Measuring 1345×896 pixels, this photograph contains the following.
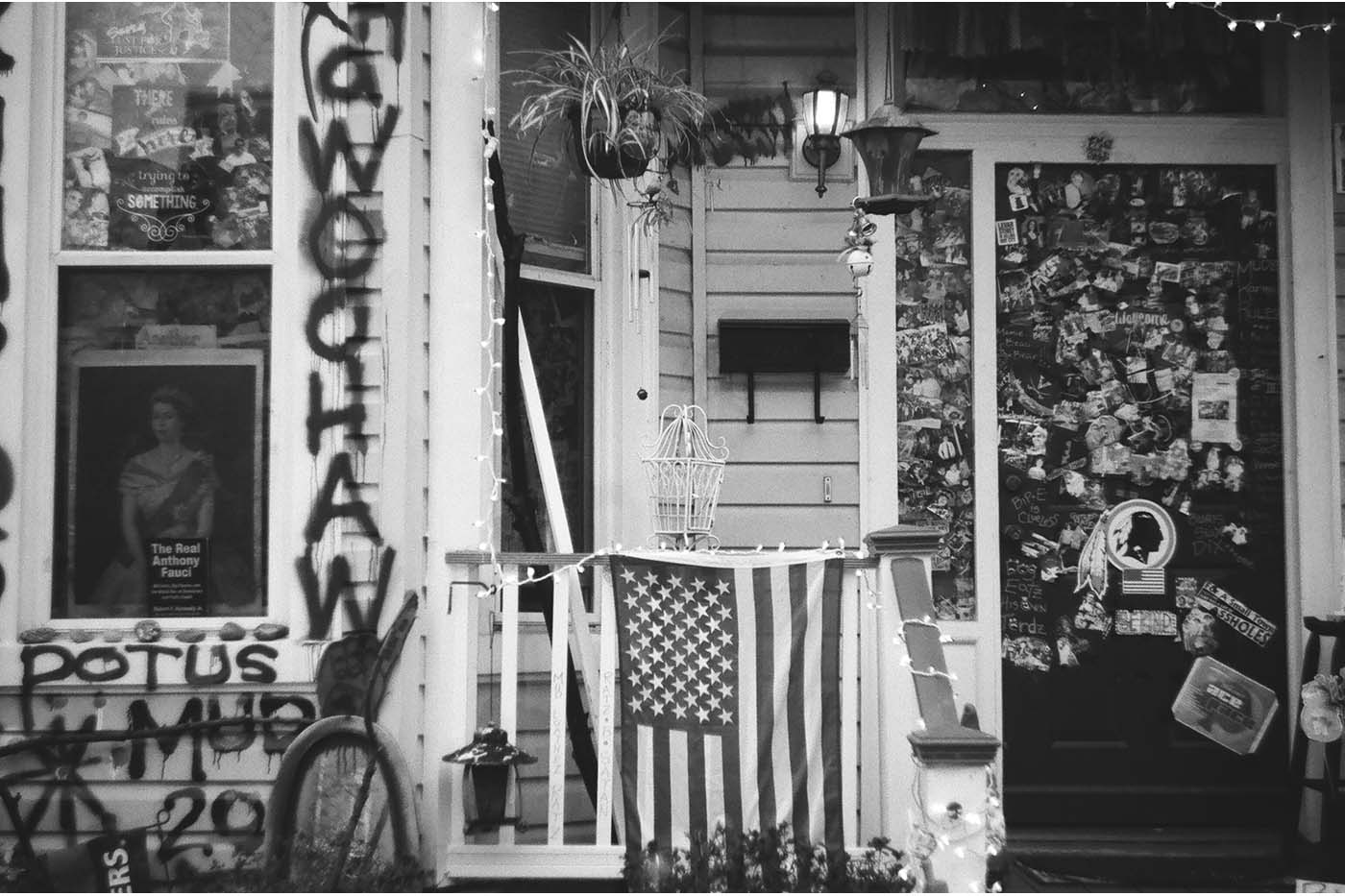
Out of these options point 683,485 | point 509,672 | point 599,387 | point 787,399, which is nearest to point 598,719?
point 509,672

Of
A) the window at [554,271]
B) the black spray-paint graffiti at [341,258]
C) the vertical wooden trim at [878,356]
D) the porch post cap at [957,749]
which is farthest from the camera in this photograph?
the vertical wooden trim at [878,356]

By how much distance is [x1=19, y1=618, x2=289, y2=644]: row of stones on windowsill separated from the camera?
Result: 14.2 feet

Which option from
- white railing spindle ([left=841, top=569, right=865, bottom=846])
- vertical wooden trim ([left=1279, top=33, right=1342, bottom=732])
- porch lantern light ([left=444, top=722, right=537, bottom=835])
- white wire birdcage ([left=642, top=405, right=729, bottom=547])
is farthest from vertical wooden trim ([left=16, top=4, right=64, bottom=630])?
vertical wooden trim ([left=1279, top=33, right=1342, bottom=732])

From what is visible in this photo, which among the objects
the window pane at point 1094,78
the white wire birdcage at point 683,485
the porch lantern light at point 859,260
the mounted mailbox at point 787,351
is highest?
the window pane at point 1094,78

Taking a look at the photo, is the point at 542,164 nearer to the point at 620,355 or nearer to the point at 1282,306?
the point at 620,355

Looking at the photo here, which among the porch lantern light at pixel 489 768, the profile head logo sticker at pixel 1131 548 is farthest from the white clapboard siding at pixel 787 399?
the porch lantern light at pixel 489 768

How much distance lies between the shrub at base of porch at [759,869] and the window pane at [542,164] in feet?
8.27

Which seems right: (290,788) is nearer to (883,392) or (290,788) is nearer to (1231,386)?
(883,392)

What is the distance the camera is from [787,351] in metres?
5.53

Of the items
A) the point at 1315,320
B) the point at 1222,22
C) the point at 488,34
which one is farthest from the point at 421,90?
the point at 1315,320

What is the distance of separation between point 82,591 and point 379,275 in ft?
5.11

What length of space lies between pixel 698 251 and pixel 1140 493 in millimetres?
2278

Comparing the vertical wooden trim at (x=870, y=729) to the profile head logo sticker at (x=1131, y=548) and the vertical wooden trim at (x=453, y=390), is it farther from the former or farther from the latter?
the vertical wooden trim at (x=453, y=390)

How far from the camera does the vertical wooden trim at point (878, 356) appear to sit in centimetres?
548
